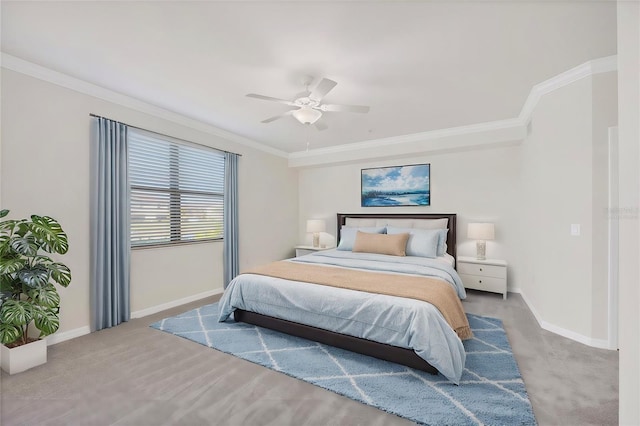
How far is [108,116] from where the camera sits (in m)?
3.17

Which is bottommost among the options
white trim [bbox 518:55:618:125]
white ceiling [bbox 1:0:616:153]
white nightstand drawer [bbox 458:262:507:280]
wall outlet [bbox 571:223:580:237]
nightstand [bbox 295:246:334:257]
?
white nightstand drawer [bbox 458:262:507:280]

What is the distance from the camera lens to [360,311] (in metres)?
2.44

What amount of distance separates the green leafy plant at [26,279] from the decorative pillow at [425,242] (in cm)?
399

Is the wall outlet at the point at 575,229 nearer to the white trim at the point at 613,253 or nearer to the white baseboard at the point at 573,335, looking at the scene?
the white trim at the point at 613,253

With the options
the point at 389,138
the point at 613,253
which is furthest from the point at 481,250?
the point at 389,138

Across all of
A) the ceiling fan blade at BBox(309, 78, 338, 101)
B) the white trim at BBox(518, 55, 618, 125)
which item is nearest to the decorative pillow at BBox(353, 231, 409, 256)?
the white trim at BBox(518, 55, 618, 125)

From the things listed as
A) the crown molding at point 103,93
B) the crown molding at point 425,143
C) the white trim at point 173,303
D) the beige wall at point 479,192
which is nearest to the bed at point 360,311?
the white trim at point 173,303

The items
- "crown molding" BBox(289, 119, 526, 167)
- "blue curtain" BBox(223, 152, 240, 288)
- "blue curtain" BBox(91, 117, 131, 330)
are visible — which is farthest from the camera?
"blue curtain" BBox(223, 152, 240, 288)

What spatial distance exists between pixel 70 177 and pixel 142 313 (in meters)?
1.74

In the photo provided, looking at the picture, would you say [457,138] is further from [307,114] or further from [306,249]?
[306,249]

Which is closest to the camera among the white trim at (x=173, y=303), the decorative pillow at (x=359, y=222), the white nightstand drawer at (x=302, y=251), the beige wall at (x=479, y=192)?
the white trim at (x=173, y=303)

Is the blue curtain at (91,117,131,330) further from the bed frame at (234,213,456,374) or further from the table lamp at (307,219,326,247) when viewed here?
the table lamp at (307,219,326,247)

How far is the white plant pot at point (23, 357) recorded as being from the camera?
2.24m

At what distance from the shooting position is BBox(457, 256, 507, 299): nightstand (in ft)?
13.4
